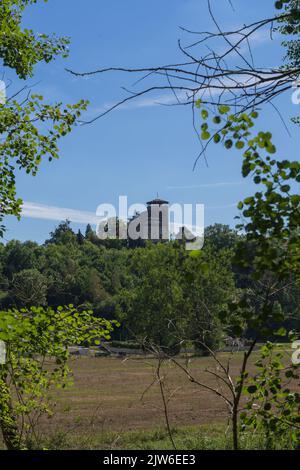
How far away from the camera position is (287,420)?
13.4 ft

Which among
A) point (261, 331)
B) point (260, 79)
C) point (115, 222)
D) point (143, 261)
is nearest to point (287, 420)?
point (261, 331)

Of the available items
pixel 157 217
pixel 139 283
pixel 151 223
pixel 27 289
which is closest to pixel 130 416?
pixel 27 289

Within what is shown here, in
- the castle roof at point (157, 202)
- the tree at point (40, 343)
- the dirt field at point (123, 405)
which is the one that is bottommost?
the dirt field at point (123, 405)

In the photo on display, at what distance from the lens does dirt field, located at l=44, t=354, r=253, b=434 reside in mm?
17844

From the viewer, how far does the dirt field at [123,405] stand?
17.8 metres

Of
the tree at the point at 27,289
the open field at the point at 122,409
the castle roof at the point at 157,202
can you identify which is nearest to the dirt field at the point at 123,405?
the open field at the point at 122,409

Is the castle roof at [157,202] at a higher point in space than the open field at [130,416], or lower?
higher

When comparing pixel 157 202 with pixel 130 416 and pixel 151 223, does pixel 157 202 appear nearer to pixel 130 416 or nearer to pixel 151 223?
pixel 151 223

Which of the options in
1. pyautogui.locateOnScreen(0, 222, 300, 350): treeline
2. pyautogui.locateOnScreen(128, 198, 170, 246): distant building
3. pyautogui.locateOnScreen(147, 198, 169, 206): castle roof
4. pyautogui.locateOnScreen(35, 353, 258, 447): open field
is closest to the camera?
pyautogui.locateOnScreen(35, 353, 258, 447): open field

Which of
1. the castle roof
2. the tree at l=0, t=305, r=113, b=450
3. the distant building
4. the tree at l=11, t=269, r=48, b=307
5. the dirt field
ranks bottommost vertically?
the dirt field

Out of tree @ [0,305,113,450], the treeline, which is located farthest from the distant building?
tree @ [0,305,113,450]

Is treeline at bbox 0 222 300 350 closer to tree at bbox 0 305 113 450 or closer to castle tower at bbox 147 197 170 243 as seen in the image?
tree at bbox 0 305 113 450

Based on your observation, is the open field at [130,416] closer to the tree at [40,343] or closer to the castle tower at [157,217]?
the tree at [40,343]
